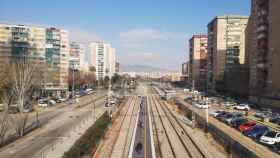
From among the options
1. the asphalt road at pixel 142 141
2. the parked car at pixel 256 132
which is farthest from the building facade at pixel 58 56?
the parked car at pixel 256 132

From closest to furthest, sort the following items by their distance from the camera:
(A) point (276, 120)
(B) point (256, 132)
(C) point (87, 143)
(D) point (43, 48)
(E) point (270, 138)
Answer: (C) point (87, 143) < (E) point (270, 138) < (B) point (256, 132) < (A) point (276, 120) < (D) point (43, 48)

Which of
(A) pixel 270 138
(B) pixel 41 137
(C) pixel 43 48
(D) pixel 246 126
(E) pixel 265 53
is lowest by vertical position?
(B) pixel 41 137

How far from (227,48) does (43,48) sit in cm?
5005

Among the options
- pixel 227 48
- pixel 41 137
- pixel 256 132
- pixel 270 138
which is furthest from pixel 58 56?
A: pixel 270 138

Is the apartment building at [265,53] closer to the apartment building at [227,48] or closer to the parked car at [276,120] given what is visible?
the parked car at [276,120]

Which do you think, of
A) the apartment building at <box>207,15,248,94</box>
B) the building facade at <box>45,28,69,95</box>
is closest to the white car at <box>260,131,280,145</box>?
the apartment building at <box>207,15,248,94</box>

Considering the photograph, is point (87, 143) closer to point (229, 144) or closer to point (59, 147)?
point (59, 147)

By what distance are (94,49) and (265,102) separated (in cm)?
15082

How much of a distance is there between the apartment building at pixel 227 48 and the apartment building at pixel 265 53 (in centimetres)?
2237

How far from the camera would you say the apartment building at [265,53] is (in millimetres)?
49438

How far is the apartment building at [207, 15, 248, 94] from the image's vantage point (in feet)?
285

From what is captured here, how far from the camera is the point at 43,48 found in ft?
264

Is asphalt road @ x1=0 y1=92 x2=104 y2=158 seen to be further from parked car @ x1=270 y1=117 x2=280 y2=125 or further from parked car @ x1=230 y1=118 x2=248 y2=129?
parked car @ x1=270 y1=117 x2=280 y2=125

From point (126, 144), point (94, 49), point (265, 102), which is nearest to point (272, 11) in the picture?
point (265, 102)
